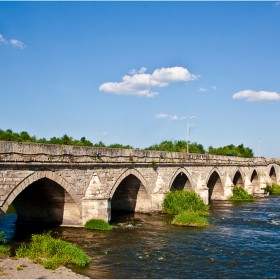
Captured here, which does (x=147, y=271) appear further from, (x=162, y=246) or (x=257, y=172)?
(x=257, y=172)

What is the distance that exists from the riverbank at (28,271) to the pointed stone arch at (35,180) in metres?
2.73

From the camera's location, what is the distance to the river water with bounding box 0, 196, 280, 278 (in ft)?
42.4

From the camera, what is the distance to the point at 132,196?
26.7 metres

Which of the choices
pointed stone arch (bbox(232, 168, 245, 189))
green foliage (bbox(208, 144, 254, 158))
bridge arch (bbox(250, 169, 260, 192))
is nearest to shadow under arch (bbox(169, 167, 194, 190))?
pointed stone arch (bbox(232, 168, 245, 189))

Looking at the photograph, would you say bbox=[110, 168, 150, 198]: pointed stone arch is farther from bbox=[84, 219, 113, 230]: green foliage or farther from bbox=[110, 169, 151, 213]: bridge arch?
bbox=[84, 219, 113, 230]: green foliage

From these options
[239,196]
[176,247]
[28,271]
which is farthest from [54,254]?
[239,196]

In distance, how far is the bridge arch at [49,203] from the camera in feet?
59.0

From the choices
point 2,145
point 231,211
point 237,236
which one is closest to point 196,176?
point 231,211

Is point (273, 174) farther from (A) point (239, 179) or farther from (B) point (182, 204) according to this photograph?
(B) point (182, 204)

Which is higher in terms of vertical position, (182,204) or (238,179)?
(238,179)

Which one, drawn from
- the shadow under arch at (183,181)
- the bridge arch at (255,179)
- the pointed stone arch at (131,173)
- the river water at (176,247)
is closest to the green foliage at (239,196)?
the shadow under arch at (183,181)

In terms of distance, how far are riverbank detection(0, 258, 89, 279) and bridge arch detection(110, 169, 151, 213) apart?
1222cm

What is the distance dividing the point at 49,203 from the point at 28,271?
8.70m

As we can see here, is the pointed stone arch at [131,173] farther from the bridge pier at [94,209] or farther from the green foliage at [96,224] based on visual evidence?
the green foliage at [96,224]
